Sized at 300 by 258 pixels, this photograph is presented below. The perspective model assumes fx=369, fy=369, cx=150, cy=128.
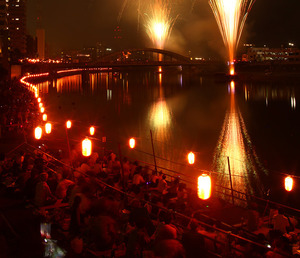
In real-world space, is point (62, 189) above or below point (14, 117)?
below

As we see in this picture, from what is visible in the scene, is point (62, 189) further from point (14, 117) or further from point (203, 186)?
point (14, 117)

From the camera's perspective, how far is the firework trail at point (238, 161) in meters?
13.2

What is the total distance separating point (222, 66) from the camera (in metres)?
87.1

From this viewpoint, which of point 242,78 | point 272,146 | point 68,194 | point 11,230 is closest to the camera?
point 11,230

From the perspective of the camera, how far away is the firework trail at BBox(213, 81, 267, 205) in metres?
13.2

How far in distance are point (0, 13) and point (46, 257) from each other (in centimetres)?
7632

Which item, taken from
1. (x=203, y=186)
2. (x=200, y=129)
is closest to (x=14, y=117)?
(x=203, y=186)

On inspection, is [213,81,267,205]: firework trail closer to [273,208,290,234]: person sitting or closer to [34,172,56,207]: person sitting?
[273,208,290,234]: person sitting

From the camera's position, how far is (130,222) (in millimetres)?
5238

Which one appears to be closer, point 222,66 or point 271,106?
point 271,106

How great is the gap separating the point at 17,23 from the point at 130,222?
11351 centimetres

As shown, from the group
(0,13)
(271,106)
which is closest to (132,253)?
(271,106)

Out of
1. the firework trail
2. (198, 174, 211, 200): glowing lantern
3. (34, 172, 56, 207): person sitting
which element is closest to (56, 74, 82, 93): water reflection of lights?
the firework trail

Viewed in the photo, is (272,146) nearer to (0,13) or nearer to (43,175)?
(43,175)
